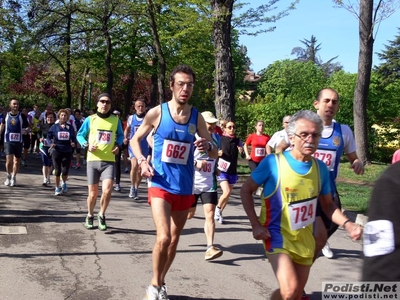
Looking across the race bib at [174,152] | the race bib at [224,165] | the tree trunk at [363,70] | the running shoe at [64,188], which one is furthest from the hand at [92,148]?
the tree trunk at [363,70]

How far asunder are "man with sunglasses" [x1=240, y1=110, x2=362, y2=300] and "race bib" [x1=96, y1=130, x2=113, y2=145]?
476 cm

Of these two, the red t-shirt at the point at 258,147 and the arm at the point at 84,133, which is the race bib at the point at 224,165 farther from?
the red t-shirt at the point at 258,147

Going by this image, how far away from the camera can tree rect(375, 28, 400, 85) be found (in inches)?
2393

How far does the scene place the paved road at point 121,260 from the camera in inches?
221

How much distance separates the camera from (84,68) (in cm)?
2984

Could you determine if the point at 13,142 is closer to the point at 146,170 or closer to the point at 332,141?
the point at 146,170

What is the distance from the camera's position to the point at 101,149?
8.48 meters

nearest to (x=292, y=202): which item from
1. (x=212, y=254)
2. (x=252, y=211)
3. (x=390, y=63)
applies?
(x=252, y=211)

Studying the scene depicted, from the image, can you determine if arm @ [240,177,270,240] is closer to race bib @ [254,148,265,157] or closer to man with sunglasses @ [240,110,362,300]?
man with sunglasses @ [240,110,362,300]

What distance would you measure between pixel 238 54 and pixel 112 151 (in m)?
48.9

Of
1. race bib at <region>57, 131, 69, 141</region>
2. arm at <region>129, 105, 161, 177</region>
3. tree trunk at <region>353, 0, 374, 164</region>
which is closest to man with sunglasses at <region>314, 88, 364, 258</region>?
arm at <region>129, 105, 161, 177</region>

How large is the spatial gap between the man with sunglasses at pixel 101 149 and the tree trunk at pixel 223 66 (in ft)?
24.1

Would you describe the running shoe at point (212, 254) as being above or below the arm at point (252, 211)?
below

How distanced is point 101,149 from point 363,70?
13.9m
